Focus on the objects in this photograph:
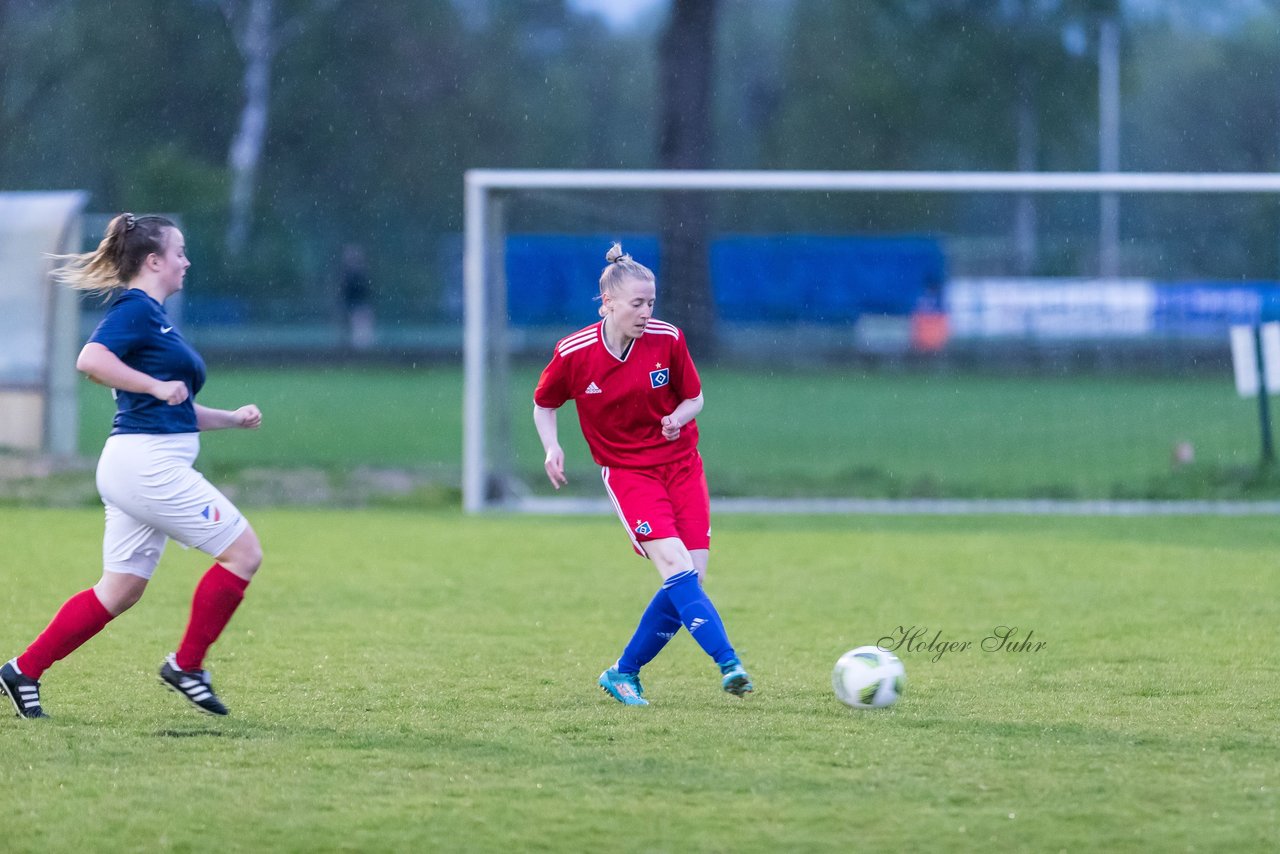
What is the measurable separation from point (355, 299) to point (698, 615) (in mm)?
22648

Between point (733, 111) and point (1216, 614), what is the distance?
38560 mm

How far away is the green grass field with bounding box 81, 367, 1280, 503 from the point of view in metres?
12.5

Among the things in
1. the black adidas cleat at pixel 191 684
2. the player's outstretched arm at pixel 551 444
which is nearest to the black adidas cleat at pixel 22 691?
the black adidas cleat at pixel 191 684

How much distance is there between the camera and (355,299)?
2708cm

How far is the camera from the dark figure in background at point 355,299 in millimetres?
26984

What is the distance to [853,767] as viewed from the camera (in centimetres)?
440

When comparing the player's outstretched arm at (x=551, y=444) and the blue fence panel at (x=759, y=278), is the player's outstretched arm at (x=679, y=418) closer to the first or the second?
the player's outstretched arm at (x=551, y=444)

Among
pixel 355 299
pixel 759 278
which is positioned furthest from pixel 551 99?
pixel 759 278

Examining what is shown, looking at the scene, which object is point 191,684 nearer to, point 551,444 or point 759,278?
point 551,444

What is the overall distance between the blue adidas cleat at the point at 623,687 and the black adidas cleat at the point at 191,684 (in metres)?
1.30

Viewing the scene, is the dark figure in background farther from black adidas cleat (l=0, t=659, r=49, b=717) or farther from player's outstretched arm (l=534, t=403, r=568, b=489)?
black adidas cleat (l=0, t=659, r=49, b=717)

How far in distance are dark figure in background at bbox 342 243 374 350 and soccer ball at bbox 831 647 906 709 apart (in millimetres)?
21985

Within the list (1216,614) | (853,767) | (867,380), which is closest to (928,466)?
(867,380)

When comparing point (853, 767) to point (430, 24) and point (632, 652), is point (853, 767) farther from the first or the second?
Result: point (430, 24)
